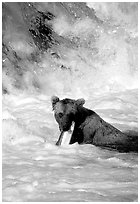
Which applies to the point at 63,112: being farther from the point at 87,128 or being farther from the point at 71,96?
the point at 71,96

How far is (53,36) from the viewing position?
32.9 feet

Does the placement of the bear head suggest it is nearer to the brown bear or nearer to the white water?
the brown bear

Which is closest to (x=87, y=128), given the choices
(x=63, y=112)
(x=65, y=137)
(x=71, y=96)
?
(x=65, y=137)

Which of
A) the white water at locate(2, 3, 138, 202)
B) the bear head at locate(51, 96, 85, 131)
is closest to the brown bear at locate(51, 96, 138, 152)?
the bear head at locate(51, 96, 85, 131)

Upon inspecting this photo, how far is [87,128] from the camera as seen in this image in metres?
6.23

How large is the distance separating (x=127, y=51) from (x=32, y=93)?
7.76 feet

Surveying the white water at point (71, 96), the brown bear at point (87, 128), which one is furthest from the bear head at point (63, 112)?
the white water at point (71, 96)

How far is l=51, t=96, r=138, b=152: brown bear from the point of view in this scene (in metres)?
5.95

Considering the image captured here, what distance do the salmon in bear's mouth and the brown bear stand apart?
0.4 inches

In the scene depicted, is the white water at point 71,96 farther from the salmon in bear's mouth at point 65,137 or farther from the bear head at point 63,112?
the bear head at point 63,112

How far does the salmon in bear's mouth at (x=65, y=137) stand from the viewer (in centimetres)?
596

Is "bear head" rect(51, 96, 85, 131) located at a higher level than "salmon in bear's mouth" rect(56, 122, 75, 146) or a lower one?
higher

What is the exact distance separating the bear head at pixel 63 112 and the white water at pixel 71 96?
0.84ft

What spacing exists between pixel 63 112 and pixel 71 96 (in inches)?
127
